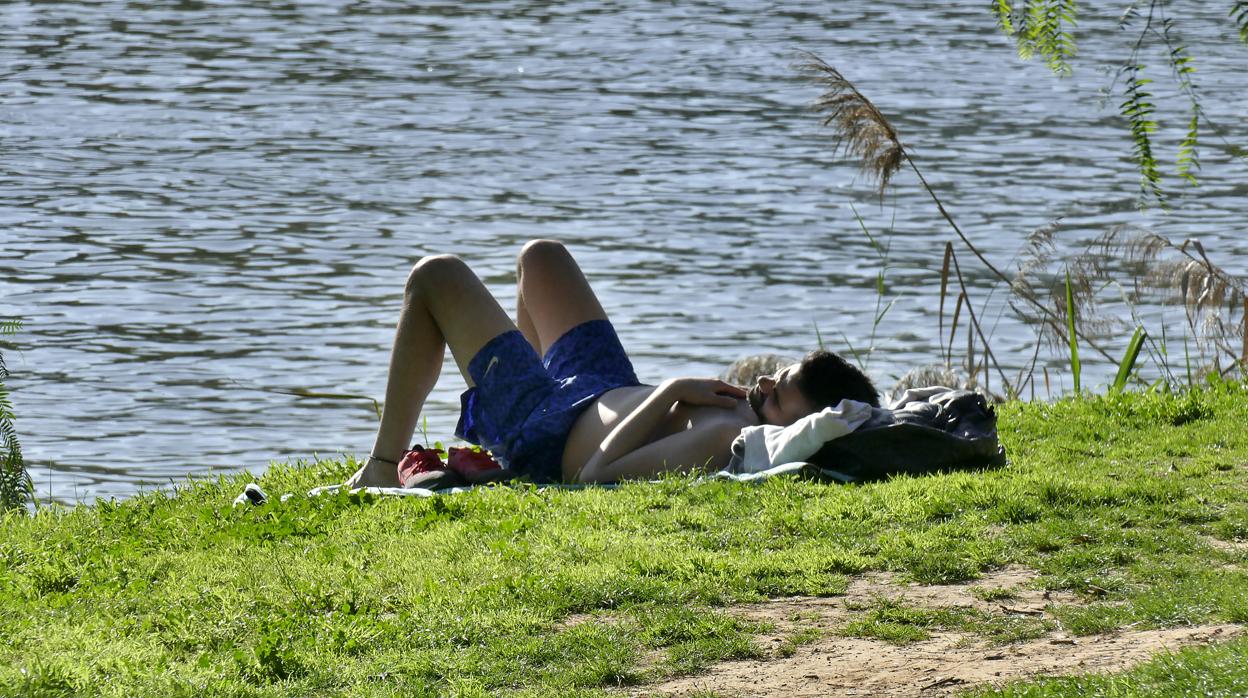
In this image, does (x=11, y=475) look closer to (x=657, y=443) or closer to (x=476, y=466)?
(x=476, y=466)

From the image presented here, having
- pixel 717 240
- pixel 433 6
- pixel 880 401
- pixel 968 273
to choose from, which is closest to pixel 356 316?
pixel 717 240

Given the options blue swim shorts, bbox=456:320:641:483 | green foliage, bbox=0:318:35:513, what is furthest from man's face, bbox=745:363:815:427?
green foliage, bbox=0:318:35:513

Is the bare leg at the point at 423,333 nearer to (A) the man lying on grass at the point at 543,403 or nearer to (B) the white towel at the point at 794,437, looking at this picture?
(A) the man lying on grass at the point at 543,403

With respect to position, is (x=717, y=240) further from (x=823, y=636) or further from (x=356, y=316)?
(x=823, y=636)

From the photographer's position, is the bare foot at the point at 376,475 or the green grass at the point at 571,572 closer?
the green grass at the point at 571,572

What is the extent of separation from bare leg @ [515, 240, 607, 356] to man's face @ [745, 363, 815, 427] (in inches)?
39.9

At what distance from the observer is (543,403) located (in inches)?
286

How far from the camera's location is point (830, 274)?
1415 cm

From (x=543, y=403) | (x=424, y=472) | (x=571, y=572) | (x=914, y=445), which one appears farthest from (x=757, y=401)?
(x=571, y=572)

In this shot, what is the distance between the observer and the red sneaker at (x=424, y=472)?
698 centimetres

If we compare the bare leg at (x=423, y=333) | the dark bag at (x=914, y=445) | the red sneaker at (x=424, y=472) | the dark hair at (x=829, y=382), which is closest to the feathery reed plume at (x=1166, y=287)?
the dark bag at (x=914, y=445)

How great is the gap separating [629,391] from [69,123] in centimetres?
1515

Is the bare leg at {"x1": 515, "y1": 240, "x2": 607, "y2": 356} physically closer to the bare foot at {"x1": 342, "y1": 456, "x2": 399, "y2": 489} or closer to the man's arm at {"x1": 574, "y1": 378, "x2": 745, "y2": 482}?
the man's arm at {"x1": 574, "y1": 378, "x2": 745, "y2": 482}

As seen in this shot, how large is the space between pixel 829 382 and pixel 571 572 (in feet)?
6.38
